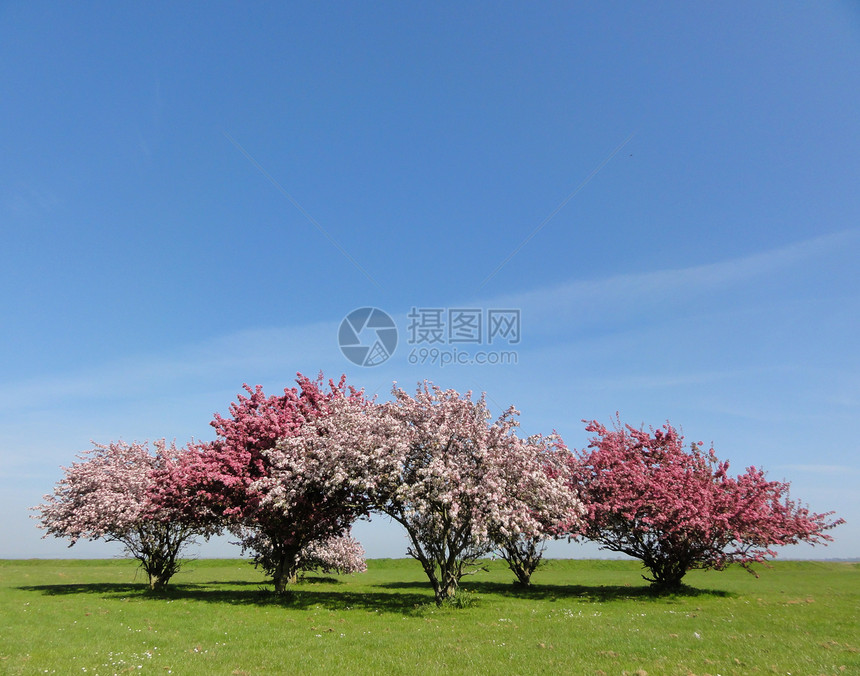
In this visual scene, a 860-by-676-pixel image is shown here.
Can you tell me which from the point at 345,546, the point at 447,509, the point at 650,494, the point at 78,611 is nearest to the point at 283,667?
the point at 447,509

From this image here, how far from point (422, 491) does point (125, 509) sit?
24.0 meters

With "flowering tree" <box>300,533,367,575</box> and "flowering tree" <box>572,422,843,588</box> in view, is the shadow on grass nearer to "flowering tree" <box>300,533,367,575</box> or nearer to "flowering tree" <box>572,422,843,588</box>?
"flowering tree" <box>572,422,843,588</box>

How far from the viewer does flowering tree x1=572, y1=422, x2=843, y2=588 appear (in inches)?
1230

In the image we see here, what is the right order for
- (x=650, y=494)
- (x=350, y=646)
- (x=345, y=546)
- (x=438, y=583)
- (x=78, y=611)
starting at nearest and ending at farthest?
(x=350, y=646)
(x=78, y=611)
(x=438, y=583)
(x=650, y=494)
(x=345, y=546)

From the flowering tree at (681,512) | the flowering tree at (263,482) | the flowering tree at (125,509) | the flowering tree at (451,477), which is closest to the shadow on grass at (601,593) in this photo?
the flowering tree at (681,512)

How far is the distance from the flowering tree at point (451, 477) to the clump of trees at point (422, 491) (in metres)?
0.08

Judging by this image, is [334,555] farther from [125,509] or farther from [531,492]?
[531,492]

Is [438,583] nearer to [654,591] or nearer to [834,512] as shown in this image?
[654,591]

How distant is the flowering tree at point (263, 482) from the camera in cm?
2757

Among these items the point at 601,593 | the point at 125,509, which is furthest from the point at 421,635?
the point at 125,509

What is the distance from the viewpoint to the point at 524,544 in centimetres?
3625

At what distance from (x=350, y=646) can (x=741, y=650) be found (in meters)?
11.7

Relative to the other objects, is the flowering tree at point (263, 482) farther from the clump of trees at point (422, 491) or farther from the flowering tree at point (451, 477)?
the flowering tree at point (451, 477)

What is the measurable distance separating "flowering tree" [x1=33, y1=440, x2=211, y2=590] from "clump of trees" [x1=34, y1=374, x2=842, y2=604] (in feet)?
0.40
